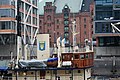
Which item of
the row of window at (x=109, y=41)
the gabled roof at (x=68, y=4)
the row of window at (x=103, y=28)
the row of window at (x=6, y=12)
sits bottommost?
the row of window at (x=109, y=41)

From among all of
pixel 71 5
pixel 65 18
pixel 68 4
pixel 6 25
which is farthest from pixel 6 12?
pixel 71 5

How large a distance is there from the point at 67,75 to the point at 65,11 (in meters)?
58.6

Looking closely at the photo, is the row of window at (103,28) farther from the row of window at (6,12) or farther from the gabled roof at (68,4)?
the gabled roof at (68,4)

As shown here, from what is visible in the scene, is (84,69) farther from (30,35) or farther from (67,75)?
(30,35)

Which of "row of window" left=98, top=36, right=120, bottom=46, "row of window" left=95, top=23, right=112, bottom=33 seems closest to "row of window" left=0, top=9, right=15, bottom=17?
"row of window" left=95, top=23, right=112, bottom=33

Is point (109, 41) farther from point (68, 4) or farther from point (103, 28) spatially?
point (68, 4)

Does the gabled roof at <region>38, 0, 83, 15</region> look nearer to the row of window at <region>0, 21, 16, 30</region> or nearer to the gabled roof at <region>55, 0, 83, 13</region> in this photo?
the gabled roof at <region>55, 0, 83, 13</region>

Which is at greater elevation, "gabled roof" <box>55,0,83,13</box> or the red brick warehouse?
"gabled roof" <box>55,0,83,13</box>

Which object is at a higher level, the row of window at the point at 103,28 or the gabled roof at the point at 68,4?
the gabled roof at the point at 68,4

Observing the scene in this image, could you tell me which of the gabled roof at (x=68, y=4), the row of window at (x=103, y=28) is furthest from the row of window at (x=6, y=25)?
the gabled roof at (x=68, y=4)

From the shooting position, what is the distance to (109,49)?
1982 inches

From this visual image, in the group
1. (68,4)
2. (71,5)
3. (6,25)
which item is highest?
(68,4)

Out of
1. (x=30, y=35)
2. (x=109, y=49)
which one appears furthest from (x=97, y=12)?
(x=30, y=35)

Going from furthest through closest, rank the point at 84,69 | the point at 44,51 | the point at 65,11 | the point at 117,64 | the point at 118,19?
the point at 65,11
the point at 118,19
the point at 117,64
the point at 44,51
the point at 84,69
